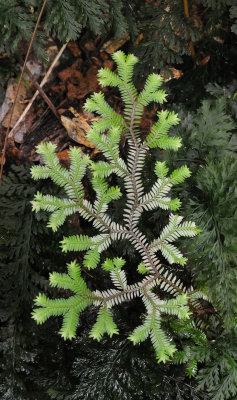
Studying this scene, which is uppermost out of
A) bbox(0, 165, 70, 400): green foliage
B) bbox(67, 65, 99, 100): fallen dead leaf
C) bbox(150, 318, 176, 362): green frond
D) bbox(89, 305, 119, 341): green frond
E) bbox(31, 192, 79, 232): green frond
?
bbox(67, 65, 99, 100): fallen dead leaf

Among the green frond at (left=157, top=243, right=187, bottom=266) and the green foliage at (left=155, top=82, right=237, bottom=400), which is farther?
the green foliage at (left=155, top=82, right=237, bottom=400)

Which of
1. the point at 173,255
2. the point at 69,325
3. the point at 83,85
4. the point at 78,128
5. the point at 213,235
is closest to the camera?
the point at 69,325

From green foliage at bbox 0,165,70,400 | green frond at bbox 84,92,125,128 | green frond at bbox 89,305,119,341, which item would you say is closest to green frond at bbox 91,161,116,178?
green frond at bbox 84,92,125,128

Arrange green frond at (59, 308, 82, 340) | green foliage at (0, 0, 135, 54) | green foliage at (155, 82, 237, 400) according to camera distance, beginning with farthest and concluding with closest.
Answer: green foliage at (0, 0, 135, 54) → green foliage at (155, 82, 237, 400) → green frond at (59, 308, 82, 340)

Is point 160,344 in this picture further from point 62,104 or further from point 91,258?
point 62,104

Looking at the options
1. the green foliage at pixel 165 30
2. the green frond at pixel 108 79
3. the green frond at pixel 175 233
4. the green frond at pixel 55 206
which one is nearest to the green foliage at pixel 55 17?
the green foliage at pixel 165 30

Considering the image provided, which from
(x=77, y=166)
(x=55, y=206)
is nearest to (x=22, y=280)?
(x=55, y=206)

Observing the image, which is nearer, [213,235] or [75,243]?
[75,243]

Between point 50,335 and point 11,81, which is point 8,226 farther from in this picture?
point 11,81

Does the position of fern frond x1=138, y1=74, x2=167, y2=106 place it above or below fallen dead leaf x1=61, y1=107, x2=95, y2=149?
above

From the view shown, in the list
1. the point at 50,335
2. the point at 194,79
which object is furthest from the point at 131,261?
the point at 194,79

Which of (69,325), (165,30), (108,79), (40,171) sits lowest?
(69,325)

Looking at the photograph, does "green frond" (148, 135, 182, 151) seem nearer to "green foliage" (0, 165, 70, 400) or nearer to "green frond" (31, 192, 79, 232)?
"green frond" (31, 192, 79, 232)
